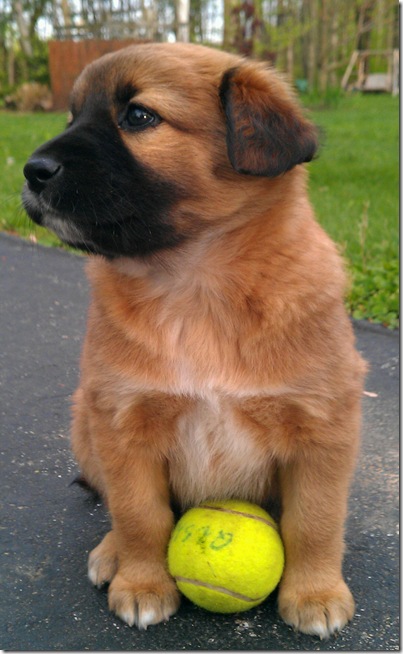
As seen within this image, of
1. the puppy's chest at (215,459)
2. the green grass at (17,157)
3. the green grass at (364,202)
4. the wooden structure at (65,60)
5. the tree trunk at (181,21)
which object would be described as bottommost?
the green grass at (364,202)

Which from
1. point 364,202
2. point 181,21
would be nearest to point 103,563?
point 364,202

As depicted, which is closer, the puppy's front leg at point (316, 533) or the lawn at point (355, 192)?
the puppy's front leg at point (316, 533)

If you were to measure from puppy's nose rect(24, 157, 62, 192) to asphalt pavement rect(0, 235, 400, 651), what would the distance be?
119 centimetres

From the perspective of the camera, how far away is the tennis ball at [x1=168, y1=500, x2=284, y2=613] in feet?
7.08

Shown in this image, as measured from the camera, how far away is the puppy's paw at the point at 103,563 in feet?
8.08

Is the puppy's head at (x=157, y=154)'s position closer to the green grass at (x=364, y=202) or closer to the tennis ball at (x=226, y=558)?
the green grass at (x=364, y=202)

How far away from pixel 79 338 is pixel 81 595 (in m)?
2.41

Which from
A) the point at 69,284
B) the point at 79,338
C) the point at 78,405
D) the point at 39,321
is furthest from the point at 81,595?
the point at 69,284

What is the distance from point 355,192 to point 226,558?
6.64 metres

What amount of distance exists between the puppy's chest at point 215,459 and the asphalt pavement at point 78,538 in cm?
34

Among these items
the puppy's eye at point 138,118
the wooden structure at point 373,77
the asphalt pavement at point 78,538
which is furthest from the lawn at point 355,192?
the wooden structure at point 373,77

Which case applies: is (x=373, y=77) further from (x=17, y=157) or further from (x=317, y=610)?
(x=317, y=610)

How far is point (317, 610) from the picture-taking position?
227 centimetres

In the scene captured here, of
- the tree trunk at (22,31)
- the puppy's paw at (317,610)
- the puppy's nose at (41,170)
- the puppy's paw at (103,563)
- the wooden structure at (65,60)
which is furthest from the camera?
the tree trunk at (22,31)
